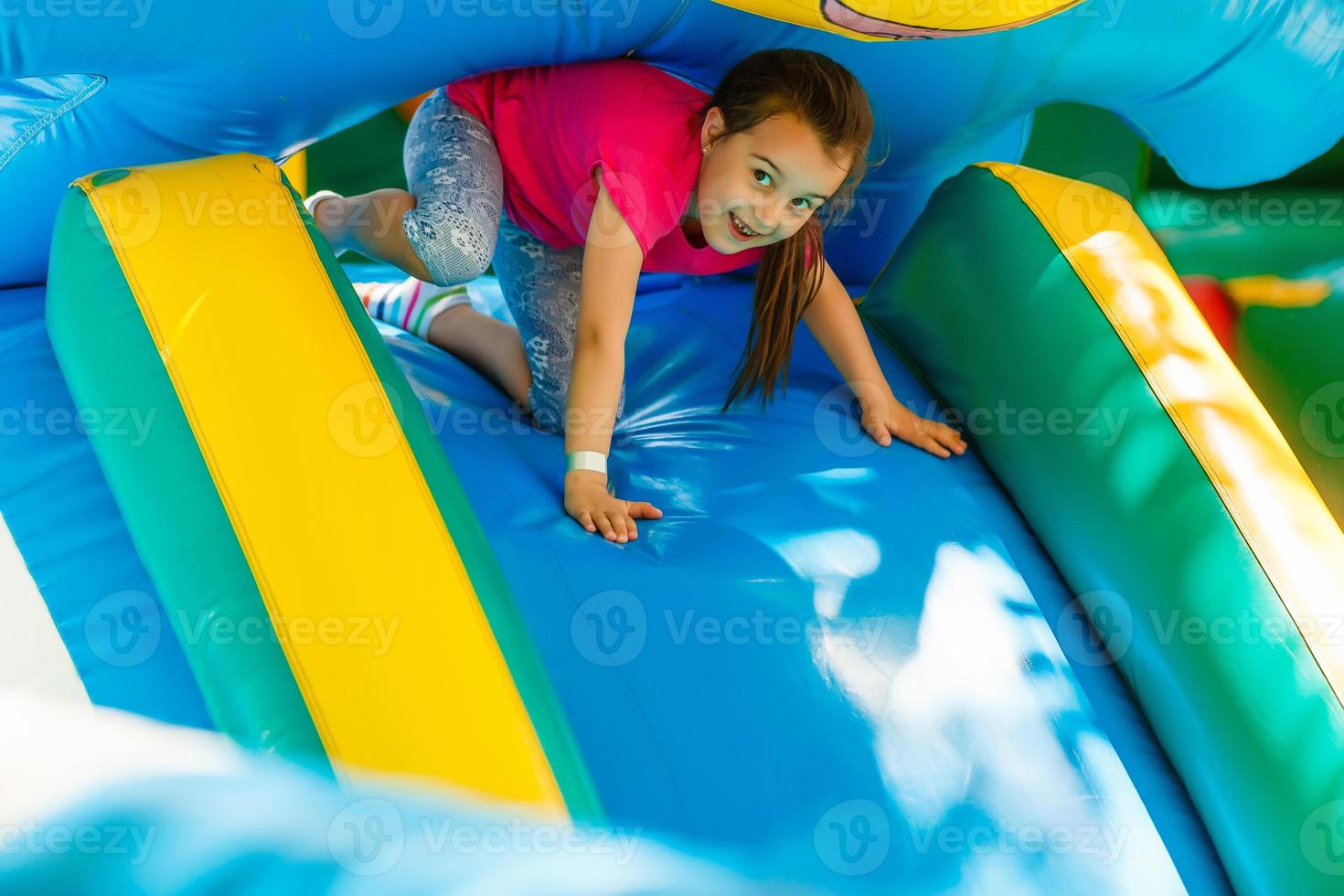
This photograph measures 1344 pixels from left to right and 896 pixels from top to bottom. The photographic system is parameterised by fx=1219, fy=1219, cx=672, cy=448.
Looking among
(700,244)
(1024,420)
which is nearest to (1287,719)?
(1024,420)

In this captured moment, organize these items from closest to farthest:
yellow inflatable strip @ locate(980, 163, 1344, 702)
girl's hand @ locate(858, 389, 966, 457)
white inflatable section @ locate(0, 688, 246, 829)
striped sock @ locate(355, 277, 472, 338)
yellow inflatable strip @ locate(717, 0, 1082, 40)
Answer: white inflatable section @ locate(0, 688, 246, 829), yellow inflatable strip @ locate(980, 163, 1344, 702), yellow inflatable strip @ locate(717, 0, 1082, 40), girl's hand @ locate(858, 389, 966, 457), striped sock @ locate(355, 277, 472, 338)

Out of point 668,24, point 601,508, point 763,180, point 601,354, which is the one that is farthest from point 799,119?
point 601,508

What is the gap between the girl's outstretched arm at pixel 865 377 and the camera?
1.35 m

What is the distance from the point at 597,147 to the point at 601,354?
0.22 metres

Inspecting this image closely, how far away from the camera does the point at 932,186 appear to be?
64.1 inches

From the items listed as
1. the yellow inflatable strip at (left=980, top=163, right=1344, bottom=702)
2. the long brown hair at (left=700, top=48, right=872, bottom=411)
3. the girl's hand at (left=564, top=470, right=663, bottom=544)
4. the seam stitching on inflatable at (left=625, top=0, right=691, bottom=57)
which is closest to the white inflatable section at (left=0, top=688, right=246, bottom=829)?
the girl's hand at (left=564, top=470, right=663, bottom=544)

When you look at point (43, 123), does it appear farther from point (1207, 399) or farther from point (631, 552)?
point (1207, 399)

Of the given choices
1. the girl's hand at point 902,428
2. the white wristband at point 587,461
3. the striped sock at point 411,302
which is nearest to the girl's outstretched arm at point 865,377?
the girl's hand at point 902,428

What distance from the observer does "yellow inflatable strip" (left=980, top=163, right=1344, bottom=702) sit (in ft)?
3.60

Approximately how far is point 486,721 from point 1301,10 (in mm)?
1236

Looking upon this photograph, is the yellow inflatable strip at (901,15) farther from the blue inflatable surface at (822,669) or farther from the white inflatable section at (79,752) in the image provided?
the white inflatable section at (79,752)

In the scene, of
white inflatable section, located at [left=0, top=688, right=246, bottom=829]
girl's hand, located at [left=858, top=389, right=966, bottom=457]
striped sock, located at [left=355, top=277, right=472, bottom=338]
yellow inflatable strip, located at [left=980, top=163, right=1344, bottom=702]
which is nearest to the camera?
white inflatable section, located at [left=0, top=688, right=246, bottom=829]

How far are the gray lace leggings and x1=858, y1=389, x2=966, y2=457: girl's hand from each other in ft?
0.91

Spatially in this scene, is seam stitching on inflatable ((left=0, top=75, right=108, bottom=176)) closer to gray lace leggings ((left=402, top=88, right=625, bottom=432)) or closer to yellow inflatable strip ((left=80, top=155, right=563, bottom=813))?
yellow inflatable strip ((left=80, top=155, right=563, bottom=813))
